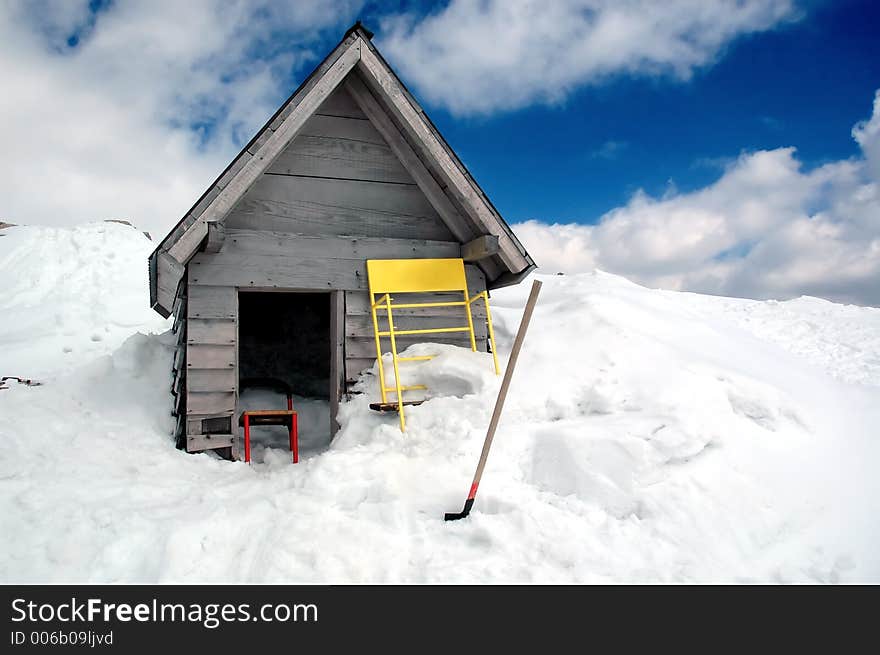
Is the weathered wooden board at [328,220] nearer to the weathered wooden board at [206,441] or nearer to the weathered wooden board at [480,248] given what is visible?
the weathered wooden board at [480,248]

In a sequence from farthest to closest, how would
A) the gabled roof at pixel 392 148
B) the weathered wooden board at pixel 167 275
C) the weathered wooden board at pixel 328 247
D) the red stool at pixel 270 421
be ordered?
the red stool at pixel 270 421 → the weathered wooden board at pixel 328 247 → the gabled roof at pixel 392 148 → the weathered wooden board at pixel 167 275

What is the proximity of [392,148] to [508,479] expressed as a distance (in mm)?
4186

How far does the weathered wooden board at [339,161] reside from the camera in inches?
257

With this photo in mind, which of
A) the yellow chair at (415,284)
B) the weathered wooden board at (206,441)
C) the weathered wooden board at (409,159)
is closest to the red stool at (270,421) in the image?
the weathered wooden board at (206,441)

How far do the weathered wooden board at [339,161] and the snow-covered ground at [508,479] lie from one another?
210cm

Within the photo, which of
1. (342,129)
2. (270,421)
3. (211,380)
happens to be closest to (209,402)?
(211,380)

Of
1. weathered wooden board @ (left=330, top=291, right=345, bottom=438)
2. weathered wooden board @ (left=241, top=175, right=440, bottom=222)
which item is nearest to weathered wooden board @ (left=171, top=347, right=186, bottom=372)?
weathered wooden board @ (left=330, top=291, right=345, bottom=438)

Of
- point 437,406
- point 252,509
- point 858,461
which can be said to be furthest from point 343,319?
point 858,461

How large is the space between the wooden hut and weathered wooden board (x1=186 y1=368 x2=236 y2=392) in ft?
0.03

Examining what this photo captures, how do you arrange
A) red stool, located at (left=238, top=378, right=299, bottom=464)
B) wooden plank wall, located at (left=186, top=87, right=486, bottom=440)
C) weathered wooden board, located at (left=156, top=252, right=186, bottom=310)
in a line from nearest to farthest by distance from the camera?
weathered wooden board, located at (left=156, top=252, right=186, bottom=310)
wooden plank wall, located at (left=186, top=87, right=486, bottom=440)
red stool, located at (left=238, top=378, right=299, bottom=464)

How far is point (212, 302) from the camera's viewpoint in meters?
6.25

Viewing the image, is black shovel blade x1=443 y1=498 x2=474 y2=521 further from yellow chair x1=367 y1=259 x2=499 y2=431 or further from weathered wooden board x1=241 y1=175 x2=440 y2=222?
weathered wooden board x1=241 y1=175 x2=440 y2=222

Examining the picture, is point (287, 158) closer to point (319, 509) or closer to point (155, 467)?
point (155, 467)

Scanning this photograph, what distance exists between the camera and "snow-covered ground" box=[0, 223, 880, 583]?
3514 millimetres
